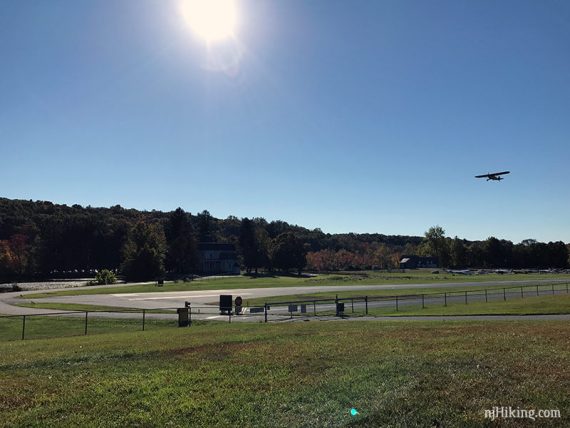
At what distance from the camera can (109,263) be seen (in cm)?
13600

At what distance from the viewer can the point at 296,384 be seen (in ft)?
29.7

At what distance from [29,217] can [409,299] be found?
471 feet

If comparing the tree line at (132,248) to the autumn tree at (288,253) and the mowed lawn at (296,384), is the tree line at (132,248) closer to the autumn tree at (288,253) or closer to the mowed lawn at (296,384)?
the autumn tree at (288,253)

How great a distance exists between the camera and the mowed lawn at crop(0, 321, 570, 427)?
722 centimetres

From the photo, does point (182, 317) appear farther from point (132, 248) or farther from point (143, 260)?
point (132, 248)

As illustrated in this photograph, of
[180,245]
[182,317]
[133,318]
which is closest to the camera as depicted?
[182,317]

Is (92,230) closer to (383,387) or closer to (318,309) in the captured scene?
(318,309)

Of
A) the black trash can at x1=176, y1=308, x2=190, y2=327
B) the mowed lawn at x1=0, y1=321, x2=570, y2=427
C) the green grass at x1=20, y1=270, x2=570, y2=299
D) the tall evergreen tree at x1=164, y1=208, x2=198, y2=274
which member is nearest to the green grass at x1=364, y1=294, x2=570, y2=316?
the black trash can at x1=176, y1=308, x2=190, y2=327

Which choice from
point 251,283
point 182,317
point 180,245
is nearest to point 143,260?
point 180,245

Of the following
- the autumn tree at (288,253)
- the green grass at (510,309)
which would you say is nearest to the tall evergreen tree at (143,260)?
the autumn tree at (288,253)

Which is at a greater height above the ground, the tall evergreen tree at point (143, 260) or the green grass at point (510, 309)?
the tall evergreen tree at point (143, 260)

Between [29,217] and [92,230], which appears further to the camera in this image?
[29,217]

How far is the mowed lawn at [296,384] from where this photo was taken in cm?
722

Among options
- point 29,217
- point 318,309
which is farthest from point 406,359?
point 29,217
